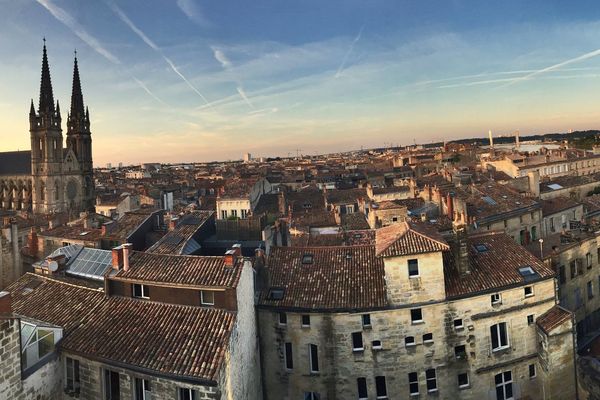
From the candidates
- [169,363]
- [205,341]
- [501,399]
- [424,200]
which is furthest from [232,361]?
[424,200]

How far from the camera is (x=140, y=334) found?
20000 millimetres

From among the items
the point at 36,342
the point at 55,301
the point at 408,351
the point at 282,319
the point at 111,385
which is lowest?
the point at 408,351

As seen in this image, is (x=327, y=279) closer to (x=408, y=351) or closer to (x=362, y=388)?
(x=408, y=351)

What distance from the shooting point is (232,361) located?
64.8 feet

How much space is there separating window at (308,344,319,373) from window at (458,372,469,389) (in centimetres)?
766

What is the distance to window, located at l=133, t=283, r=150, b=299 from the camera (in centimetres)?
2308

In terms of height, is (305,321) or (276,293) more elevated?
(276,293)

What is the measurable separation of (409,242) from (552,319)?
901cm

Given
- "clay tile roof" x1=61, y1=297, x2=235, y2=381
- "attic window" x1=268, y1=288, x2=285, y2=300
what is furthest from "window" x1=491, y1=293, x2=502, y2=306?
"clay tile roof" x1=61, y1=297, x2=235, y2=381

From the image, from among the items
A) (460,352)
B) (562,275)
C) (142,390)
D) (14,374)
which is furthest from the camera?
(562,275)

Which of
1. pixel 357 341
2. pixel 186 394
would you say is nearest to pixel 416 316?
pixel 357 341

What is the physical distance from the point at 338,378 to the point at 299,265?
6.76 m

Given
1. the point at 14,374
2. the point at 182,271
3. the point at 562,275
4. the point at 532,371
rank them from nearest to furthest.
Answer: the point at 14,374
the point at 182,271
the point at 532,371
the point at 562,275

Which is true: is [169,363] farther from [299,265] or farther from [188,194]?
[188,194]
